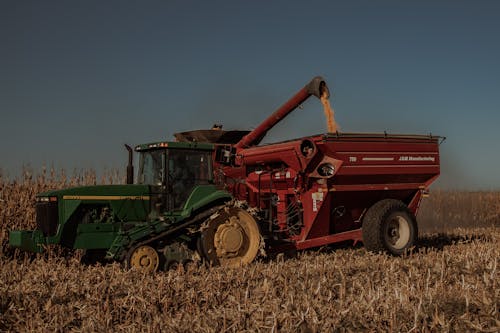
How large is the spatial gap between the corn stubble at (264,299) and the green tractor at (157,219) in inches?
17.8

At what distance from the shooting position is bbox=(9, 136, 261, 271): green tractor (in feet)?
25.2

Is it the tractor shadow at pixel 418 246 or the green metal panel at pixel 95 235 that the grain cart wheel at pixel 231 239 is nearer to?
the tractor shadow at pixel 418 246

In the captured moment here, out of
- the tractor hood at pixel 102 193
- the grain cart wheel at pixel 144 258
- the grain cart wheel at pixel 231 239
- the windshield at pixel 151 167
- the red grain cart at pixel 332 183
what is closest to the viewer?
the grain cart wheel at pixel 144 258

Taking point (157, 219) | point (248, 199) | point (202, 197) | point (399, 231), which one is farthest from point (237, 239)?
point (399, 231)

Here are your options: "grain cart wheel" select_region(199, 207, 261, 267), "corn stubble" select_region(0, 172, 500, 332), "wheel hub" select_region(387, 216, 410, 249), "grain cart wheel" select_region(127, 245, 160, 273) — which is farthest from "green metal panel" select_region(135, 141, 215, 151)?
"wheel hub" select_region(387, 216, 410, 249)

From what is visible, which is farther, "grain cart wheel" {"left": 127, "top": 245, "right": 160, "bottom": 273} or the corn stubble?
"grain cart wheel" {"left": 127, "top": 245, "right": 160, "bottom": 273}

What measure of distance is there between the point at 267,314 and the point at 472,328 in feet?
5.23

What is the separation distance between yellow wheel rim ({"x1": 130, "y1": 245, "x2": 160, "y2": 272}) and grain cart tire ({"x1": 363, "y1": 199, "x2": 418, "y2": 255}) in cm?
365

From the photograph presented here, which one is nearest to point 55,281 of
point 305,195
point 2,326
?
point 2,326

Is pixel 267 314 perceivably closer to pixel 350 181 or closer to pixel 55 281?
pixel 55 281

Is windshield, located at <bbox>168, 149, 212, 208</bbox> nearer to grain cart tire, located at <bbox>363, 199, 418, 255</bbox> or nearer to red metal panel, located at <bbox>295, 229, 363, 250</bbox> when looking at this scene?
red metal panel, located at <bbox>295, 229, 363, 250</bbox>

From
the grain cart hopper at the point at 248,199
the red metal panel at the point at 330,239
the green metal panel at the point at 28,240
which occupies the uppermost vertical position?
the grain cart hopper at the point at 248,199

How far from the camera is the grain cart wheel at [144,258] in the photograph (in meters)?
7.42

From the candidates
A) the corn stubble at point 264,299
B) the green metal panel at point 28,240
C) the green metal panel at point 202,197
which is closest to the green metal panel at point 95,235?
the corn stubble at point 264,299
